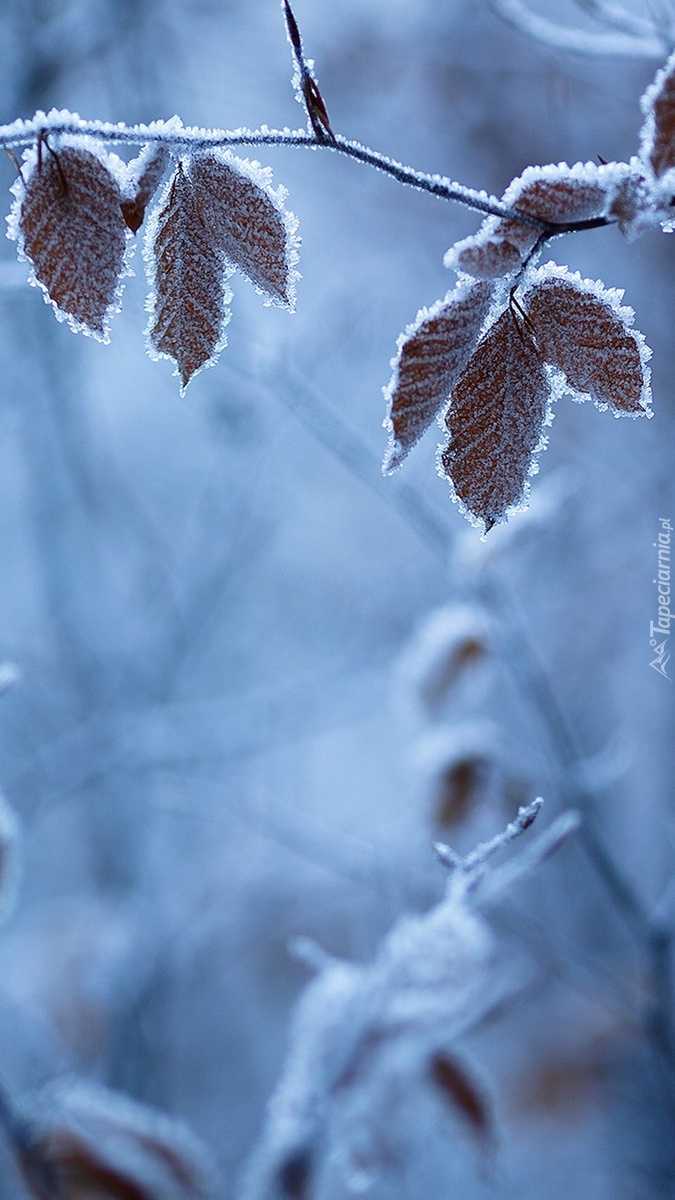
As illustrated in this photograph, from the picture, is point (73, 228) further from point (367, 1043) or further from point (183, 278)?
point (367, 1043)

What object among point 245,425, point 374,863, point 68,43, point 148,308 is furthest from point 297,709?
point 148,308

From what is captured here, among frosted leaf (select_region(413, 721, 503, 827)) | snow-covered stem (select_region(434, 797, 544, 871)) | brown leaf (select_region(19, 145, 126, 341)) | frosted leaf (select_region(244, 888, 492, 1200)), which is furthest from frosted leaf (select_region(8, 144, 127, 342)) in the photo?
frosted leaf (select_region(413, 721, 503, 827))

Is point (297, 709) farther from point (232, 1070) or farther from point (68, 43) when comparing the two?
point (68, 43)

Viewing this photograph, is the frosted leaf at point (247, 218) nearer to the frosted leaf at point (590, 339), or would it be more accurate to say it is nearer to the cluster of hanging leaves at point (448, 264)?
the cluster of hanging leaves at point (448, 264)

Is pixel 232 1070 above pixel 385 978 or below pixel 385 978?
above

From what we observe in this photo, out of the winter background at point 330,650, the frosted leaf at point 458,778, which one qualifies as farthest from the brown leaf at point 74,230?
the frosted leaf at point 458,778

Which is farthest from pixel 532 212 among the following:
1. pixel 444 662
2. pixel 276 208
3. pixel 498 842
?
pixel 444 662
